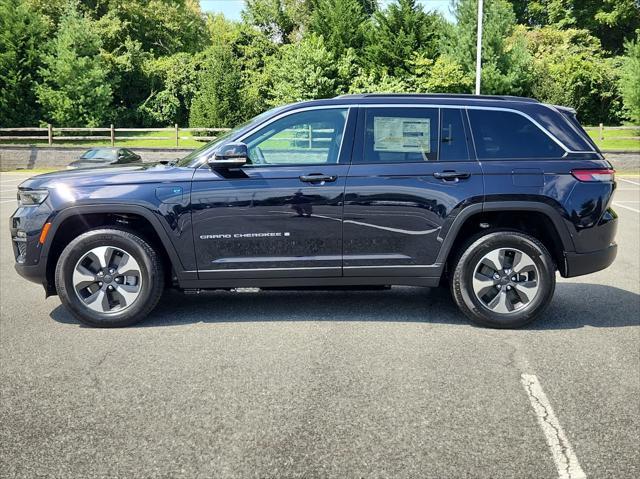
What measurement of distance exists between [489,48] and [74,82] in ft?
77.8

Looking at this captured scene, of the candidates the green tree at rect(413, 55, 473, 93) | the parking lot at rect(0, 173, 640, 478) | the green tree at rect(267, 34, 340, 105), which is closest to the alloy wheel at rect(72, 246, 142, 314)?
the parking lot at rect(0, 173, 640, 478)

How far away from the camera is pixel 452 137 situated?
557 cm

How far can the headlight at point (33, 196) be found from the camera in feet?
17.9

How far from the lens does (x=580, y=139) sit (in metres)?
5.62

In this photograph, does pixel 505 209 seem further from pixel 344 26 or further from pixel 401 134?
pixel 344 26

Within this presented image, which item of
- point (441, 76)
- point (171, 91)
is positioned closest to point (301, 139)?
point (441, 76)

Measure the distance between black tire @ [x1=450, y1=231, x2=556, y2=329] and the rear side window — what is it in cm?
70

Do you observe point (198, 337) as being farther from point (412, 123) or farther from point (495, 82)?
point (495, 82)

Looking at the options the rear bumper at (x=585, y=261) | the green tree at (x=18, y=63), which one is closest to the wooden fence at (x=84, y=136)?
the green tree at (x=18, y=63)

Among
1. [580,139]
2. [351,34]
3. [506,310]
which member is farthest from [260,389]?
[351,34]

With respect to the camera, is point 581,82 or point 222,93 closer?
point 222,93

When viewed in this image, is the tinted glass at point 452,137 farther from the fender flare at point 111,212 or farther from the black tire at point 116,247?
the black tire at point 116,247

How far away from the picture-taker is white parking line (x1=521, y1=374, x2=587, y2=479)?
3072 mm

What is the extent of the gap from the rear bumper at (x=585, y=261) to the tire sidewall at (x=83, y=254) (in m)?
3.46
